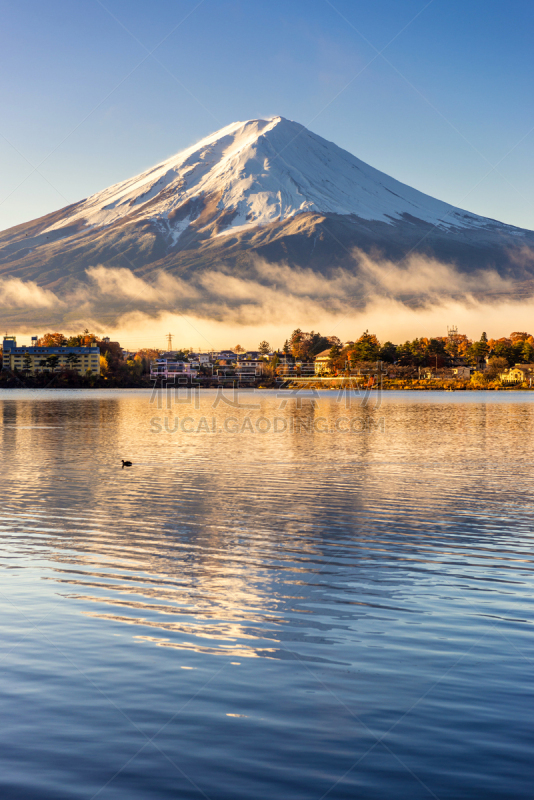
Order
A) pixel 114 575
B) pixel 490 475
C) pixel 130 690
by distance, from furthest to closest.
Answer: pixel 490 475 → pixel 114 575 → pixel 130 690

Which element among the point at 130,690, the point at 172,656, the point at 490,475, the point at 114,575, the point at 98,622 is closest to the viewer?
the point at 130,690

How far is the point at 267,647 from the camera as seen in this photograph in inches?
347

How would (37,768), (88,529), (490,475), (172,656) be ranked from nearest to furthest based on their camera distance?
(37,768) → (172,656) → (88,529) → (490,475)

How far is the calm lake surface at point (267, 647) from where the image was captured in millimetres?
6102

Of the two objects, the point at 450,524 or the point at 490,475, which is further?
the point at 490,475

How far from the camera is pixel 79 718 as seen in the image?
6930mm

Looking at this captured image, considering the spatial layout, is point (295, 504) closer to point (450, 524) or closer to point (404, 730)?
point (450, 524)

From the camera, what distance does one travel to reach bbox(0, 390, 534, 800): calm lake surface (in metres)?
6.10

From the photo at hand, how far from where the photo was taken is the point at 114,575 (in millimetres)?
12188

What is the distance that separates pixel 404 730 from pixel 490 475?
67.7 feet

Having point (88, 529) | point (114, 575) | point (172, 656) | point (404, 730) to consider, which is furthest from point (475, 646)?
point (88, 529)

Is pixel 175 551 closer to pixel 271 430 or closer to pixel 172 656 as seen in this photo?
pixel 172 656

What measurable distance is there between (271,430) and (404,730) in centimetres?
4488

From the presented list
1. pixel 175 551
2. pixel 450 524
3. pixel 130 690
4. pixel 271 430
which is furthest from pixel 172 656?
pixel 271 430
